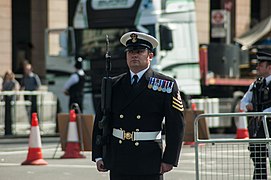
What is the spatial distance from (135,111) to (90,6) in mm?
15199

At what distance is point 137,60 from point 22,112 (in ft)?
54.9

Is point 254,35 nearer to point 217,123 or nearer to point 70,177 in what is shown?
point 217,123

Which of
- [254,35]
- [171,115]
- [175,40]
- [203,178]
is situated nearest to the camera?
[171,115]

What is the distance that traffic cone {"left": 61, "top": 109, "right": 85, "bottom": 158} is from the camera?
628 inches

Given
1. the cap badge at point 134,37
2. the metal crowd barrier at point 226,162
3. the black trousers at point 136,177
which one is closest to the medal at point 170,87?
the cap badge at point 134,37

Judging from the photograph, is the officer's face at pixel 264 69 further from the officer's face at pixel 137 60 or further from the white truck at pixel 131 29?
the white truck at pixel 131 29

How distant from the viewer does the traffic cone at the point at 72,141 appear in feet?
52.3

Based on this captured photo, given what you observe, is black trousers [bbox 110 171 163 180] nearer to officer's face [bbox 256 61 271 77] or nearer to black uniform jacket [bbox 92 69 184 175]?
black uniform jacket [bbox 92 69 184 175]

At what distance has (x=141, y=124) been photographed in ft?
23.7

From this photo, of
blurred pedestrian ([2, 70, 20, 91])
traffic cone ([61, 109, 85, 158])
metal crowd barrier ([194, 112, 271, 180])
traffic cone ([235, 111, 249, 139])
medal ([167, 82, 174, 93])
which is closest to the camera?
medal ([167, 82, 174, 93])

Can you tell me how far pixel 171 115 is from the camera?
722 cm

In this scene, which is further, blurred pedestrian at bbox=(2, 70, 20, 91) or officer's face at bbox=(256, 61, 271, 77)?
blurred pedestrian at bbox=(2, 70, 20, 91)

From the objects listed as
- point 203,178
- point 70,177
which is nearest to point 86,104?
point 70,177

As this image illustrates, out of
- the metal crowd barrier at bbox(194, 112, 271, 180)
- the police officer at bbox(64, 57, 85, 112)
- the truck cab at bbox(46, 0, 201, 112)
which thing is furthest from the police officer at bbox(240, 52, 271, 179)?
the police officer at bbox(64, 57, 85, 112)
